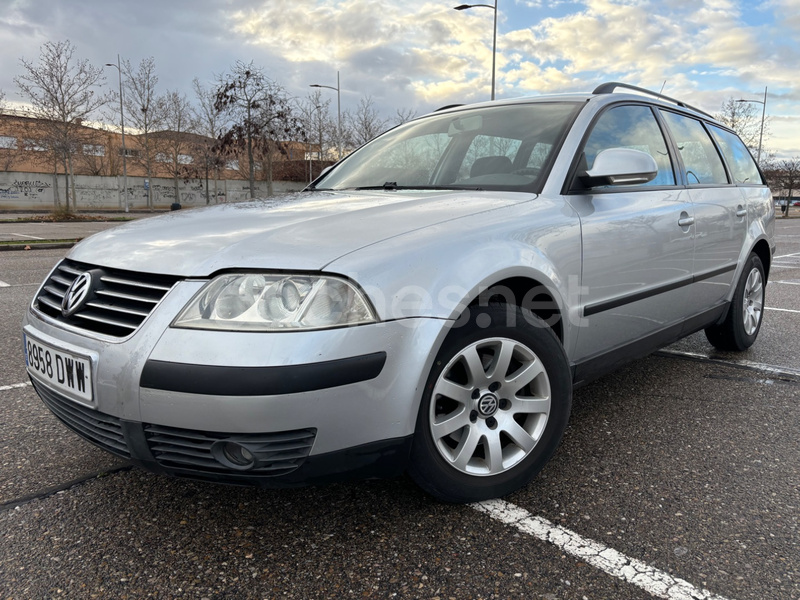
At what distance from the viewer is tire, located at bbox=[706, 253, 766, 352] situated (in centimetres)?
401

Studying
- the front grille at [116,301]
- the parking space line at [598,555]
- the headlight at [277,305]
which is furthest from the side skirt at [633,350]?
the front grille at [116,301]

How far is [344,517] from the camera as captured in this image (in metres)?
2.03

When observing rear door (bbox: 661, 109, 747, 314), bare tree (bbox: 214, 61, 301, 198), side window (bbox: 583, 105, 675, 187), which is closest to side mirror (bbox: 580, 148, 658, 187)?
side window (bbox: 583, 105, 675, 187)

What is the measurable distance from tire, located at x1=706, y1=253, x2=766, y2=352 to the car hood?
2.39 m

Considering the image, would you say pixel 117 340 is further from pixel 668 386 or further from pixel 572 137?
pixel 668 386

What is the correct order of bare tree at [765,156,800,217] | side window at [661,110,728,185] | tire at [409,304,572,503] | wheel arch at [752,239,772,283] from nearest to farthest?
tire at [409,304,572,503]
side window at [661,110,728,185]
wheel arch at [752,239,772,283]
bare tree at [765,156,800,217]

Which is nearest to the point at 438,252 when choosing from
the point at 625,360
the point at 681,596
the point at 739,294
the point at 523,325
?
the point at 523,325

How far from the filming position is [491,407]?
2.04 meters

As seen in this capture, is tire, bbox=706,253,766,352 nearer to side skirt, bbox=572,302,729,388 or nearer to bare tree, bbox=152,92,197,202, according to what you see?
side skirt, bbox=572,302,729,388

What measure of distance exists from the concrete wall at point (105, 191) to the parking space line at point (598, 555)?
32538 millimetres

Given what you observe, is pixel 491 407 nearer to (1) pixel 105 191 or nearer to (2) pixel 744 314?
(2) pixel 744 314

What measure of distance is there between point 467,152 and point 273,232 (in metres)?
1.40

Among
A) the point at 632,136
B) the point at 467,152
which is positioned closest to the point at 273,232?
the point at 467,152

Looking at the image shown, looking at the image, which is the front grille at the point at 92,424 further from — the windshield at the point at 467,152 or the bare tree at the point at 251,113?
the bare tree at the point at 251,113
